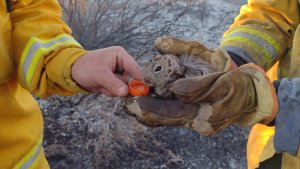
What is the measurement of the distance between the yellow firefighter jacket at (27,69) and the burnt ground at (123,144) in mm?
1106

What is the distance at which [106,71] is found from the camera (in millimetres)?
1392

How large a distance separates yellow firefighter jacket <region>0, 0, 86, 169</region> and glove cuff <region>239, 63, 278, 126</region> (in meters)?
0.56

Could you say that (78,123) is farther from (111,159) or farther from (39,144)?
(39,144)

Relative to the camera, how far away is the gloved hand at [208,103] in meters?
1.33

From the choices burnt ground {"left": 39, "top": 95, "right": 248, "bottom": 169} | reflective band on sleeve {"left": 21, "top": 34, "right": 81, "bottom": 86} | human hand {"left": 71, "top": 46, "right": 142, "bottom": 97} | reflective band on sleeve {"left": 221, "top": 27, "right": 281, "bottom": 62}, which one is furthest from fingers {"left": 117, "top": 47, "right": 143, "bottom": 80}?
burnt ground {"left": 39, "top": 95, "right": 248, "bottom": 169}

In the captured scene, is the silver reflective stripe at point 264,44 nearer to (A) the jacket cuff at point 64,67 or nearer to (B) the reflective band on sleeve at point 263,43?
(B) the reflective band on sleeve at point 263,43

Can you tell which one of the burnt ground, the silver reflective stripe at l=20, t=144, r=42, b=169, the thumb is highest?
the thumb

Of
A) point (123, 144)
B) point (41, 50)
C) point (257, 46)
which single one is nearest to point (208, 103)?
point (257, 46)

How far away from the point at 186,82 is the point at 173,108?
0.10m

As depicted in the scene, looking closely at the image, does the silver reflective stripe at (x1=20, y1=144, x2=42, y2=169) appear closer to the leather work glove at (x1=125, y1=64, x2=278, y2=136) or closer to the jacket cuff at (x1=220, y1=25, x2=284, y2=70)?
the leather work glove at (x1=125, y1=64, x2=278, y2=136)

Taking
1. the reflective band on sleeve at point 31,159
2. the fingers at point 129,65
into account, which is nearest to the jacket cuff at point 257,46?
the fingers at point 129,65

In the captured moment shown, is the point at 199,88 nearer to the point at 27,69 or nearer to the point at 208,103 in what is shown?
the point at 208,103

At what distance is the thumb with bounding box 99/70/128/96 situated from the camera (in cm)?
137

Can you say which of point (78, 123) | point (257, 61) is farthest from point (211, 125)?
point (78, 123)
